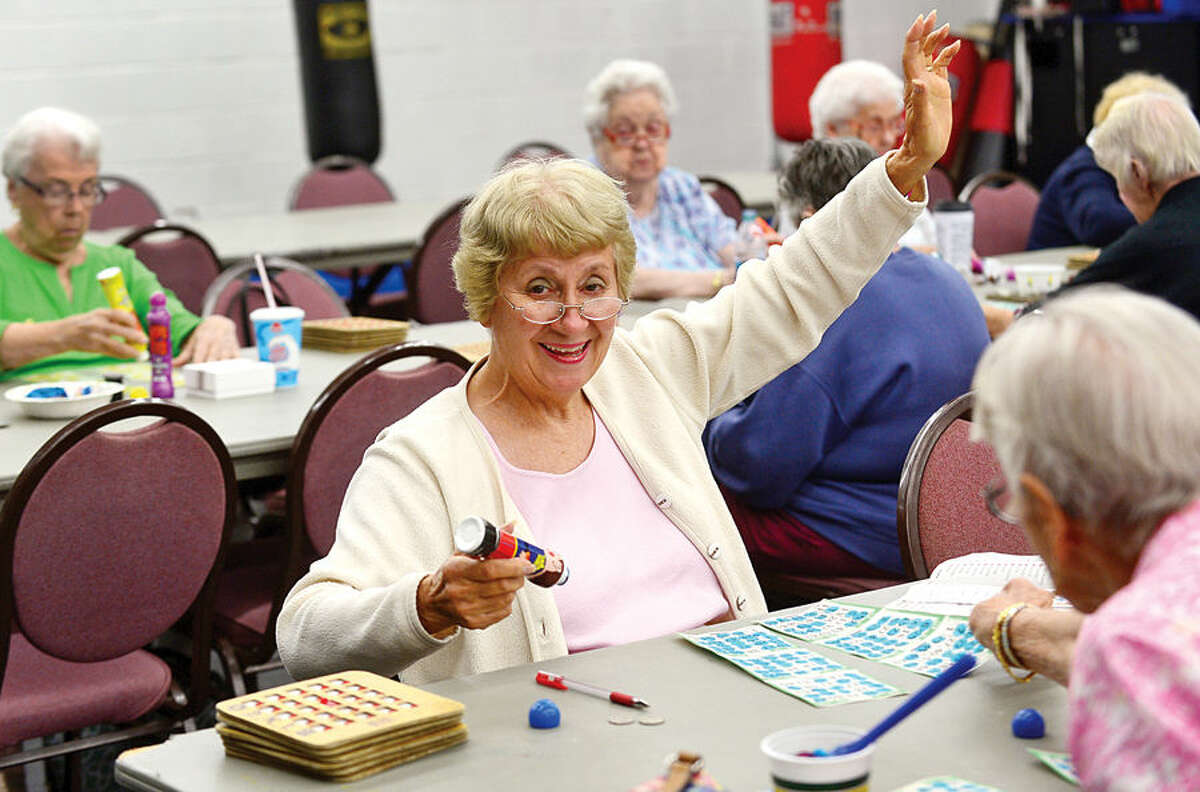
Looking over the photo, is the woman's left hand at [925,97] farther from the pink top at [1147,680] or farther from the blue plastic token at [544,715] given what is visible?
the pink top at [1147,680]

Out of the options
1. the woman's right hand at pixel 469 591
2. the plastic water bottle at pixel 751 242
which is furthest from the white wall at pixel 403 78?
the woman's right hand at pixel 469 591

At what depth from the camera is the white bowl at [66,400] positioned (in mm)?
3279

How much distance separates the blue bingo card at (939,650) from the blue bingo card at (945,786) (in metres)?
0.30

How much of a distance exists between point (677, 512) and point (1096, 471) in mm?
1122

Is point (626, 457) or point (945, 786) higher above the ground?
point (626, 457)

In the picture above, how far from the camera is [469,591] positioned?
1.84m

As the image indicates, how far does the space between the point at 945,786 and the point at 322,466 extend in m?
1.78

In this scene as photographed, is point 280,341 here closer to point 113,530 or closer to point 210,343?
point 210,343

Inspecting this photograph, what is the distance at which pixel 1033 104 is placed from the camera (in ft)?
27.7

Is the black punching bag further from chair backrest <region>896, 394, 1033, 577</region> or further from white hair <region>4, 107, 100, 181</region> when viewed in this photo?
chair backrest <region>896, 394, 1033, 577</region>

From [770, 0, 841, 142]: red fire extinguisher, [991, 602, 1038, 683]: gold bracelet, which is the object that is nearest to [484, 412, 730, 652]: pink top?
[991, 602, 1038, 683]: gold bracelet

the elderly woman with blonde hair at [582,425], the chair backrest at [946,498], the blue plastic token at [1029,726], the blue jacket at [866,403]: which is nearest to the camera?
the blue plastic token at [1029,726]

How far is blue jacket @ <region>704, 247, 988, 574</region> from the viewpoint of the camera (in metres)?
3.01

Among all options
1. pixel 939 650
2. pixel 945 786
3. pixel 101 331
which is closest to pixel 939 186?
pixel 101 331
